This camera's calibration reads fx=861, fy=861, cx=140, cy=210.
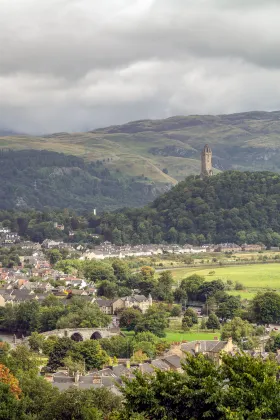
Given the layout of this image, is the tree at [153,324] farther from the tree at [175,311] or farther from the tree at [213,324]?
the tree at [175,311]

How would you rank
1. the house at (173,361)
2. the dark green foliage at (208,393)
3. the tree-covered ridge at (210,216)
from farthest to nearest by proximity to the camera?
the tree-covered ridge at (210,216), the house at (173,361), the dark green foliage at (208,393)

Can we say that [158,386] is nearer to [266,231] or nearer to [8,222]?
[266,231]

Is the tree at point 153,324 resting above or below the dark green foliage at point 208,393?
below

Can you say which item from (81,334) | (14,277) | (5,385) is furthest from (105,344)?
(14,277)

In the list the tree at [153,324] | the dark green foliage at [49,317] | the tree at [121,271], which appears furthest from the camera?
the tree at [121,271]

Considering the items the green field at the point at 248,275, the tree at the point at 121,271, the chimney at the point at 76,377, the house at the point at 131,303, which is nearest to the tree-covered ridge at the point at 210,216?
the green field at the point at 248,275

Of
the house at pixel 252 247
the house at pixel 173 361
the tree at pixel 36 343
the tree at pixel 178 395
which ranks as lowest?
the house at pixel 252 247

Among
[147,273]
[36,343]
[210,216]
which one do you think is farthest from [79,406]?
[210,216]
